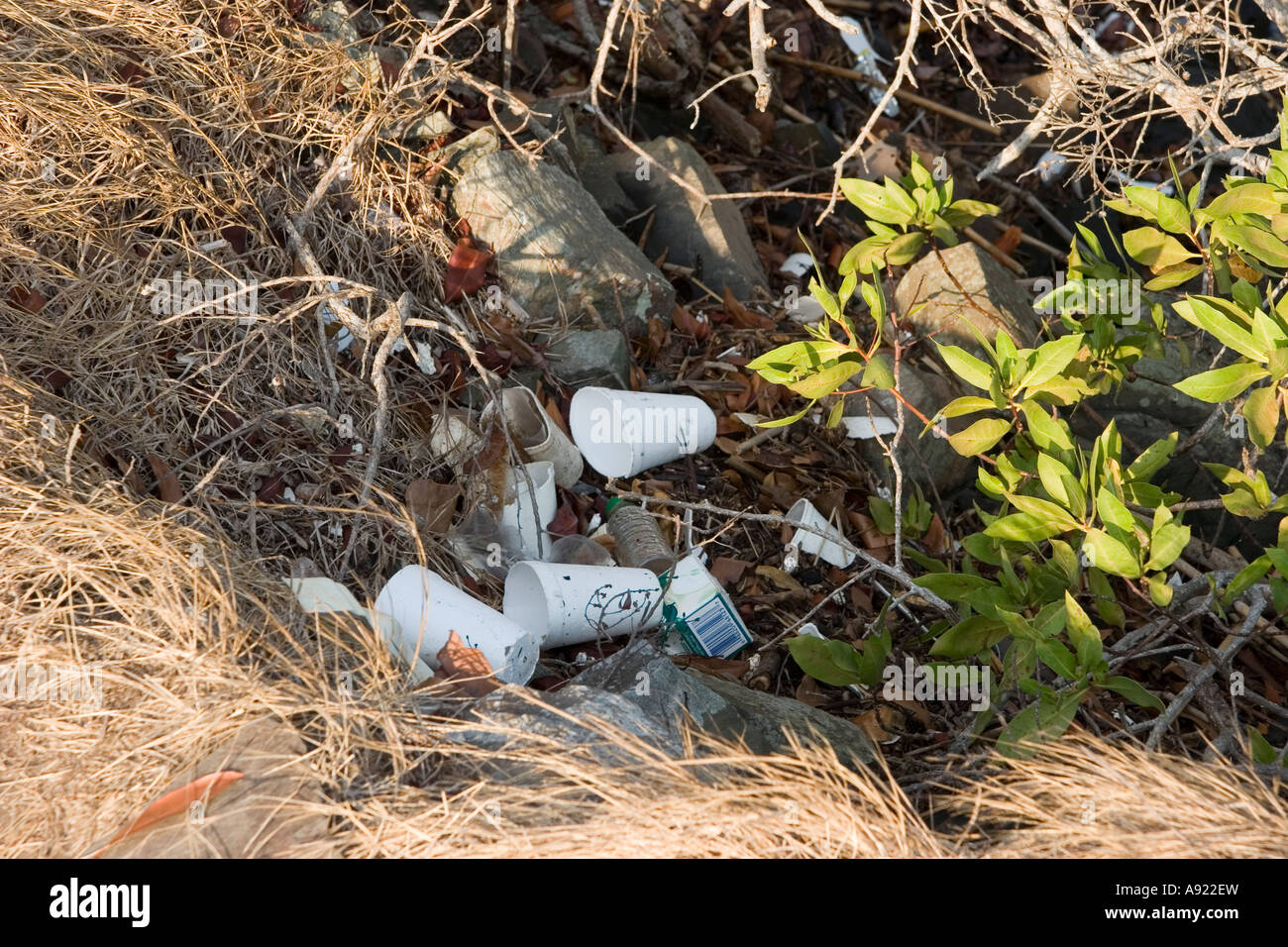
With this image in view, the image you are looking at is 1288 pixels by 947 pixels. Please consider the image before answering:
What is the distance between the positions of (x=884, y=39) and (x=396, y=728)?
4741 mm

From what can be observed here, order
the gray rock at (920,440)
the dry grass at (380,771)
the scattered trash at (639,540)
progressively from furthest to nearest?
the gray rock at (920,440) < the scattered trash at (639,540) < the dry grass at (380,771)

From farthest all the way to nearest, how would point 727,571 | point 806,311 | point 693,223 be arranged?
point 693,223 < point 806,311 < point 727,571

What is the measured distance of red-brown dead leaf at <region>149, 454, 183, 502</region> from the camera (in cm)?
277

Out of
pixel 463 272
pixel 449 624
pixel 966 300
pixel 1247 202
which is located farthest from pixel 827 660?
pixel 463 272

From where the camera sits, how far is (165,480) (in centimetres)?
280

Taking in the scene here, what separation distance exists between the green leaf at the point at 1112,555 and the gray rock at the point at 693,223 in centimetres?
230

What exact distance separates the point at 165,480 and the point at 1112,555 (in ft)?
7.27

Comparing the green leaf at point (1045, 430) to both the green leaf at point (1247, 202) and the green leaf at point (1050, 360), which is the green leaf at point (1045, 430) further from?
the green leaf at point (1247, 202)

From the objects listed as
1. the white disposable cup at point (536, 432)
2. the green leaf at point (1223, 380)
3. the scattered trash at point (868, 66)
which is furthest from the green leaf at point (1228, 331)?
the scattered trash at point (868, 66)

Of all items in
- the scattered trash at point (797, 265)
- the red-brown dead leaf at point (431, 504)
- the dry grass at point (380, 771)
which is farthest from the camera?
the scattered trash at point (797, 265)

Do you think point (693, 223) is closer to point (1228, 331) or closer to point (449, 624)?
point (449, 624)

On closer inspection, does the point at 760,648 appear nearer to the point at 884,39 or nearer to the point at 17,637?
the point at 17,637

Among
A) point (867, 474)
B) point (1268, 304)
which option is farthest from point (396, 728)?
point (1268, 304)

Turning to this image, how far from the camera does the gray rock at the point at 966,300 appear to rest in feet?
12.3
